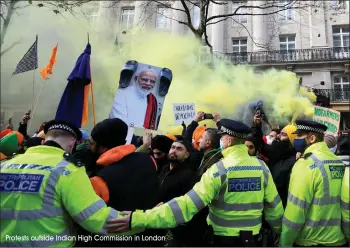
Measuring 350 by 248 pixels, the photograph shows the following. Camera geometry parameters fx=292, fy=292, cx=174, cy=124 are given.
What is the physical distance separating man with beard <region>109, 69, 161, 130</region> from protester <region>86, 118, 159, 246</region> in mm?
2317

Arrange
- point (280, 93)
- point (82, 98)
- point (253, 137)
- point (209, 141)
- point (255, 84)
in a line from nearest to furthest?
point (209, 141) → point (253, 137) → point (82, 98) → point (280, 93) → point (255, 84)

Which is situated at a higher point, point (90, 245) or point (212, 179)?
point (212, 179)

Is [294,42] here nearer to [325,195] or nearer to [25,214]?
[325,195]

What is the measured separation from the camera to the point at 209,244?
2551 mm

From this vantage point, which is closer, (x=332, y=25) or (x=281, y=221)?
(x=281, y=221)

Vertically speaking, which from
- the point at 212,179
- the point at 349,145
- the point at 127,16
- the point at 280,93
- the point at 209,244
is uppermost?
the point at 127,16

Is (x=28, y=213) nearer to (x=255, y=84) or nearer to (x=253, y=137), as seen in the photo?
(x=253, y=137)

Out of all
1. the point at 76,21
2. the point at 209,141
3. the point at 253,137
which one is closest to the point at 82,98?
the point at 209,141

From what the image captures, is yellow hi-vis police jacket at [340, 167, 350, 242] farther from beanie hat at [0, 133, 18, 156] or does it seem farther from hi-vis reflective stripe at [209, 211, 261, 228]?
beanie hat at [0, 133, 18, 156]

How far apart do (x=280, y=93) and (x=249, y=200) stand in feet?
34.1

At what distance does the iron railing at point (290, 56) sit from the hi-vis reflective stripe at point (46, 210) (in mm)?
21492

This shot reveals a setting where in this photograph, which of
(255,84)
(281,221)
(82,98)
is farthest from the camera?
(255,84)

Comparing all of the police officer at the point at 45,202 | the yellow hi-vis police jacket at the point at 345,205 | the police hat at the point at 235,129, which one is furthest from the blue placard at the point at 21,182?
the yellow hi-vis police jacket at the point at 345,205

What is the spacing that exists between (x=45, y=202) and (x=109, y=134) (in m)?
0.71
